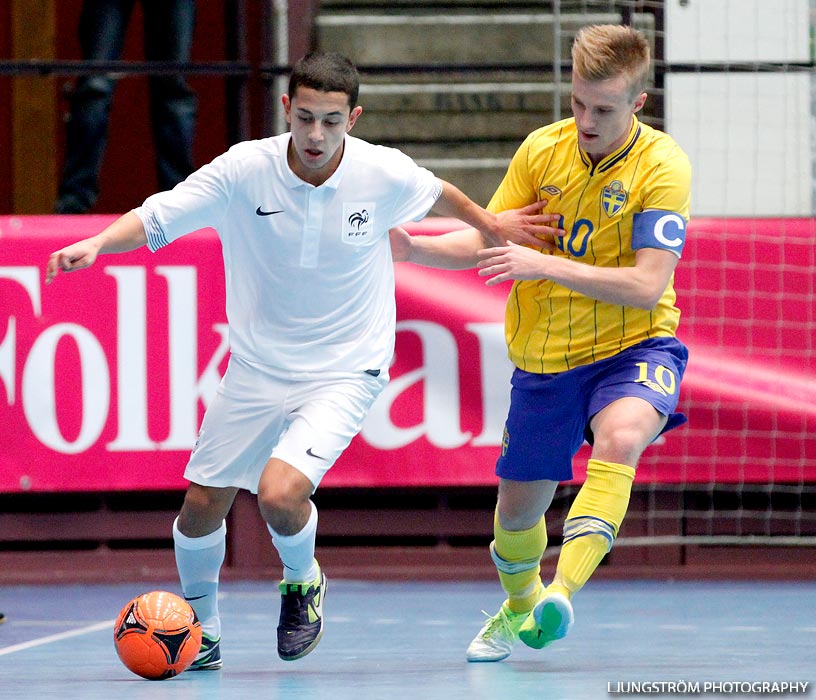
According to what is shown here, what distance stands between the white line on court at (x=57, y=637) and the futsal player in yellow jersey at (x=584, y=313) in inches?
69.6

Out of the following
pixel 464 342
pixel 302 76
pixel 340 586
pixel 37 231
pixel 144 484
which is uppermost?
pixel 302 76

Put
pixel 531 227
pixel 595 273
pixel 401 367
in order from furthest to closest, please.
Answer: pixel 401 367 → pixel 531 227 → pixel 595 273

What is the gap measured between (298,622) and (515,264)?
4.70ft

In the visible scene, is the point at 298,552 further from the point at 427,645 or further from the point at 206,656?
the point at 427,645

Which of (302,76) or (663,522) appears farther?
(663,522)

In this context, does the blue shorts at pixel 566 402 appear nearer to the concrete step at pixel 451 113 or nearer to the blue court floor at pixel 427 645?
Result: the blue court floor at pixel 427 645

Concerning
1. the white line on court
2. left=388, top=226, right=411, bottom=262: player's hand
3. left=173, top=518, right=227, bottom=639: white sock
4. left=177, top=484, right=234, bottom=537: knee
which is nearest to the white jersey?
left=388, top=226, right=411, bottom=262: player's hand

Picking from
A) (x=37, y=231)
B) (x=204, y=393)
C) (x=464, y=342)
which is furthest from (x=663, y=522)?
(x=37, y=231)

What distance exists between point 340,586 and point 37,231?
7.63 ft

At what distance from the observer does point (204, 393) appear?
7809 millimetres

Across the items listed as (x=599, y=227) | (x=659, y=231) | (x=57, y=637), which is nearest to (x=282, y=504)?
(x=599, y=227)

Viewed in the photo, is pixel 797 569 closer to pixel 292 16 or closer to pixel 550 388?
pixel 550 388

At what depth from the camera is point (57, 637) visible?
6379 mm

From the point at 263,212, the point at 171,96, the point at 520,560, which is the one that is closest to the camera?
the point at 263,212
